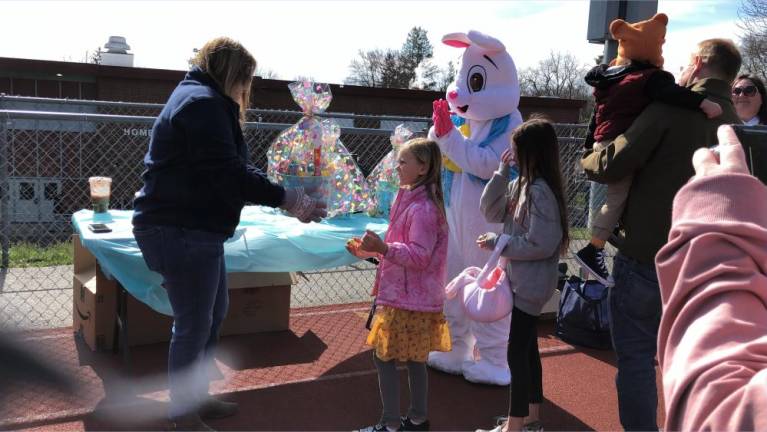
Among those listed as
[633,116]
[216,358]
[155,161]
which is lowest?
[216,358]

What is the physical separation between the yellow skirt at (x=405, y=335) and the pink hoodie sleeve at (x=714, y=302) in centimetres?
240

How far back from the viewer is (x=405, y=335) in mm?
3369

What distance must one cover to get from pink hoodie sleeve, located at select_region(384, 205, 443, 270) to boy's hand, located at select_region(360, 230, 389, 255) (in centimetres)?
6

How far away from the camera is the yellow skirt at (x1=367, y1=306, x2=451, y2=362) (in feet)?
11.0

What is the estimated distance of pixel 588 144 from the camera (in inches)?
133

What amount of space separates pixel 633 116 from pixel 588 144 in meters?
0.43

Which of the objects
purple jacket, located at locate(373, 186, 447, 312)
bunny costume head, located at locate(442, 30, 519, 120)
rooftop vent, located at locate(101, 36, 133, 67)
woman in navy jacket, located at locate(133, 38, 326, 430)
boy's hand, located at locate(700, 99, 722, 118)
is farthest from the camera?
rooftop vent, located at locate(101, 36, 133, 67)

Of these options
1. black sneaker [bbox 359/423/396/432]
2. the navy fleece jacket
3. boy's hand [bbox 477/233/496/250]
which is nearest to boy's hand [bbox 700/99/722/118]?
boy's hand [bbox 477/233/496/250]

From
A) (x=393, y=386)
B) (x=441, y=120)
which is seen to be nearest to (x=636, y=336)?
(x=393, y=386)

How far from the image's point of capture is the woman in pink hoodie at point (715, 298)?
2.84 feet

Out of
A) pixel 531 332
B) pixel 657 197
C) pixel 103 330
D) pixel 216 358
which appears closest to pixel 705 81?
pixel 657 197

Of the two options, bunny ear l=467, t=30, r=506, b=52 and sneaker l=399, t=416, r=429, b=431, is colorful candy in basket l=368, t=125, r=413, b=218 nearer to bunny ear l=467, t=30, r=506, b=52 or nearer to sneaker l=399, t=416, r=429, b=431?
bunny ear l=467, t=30, r=506, b=52

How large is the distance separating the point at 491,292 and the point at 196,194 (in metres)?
1.52

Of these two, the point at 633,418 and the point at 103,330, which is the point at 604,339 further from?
the point at 103,330
